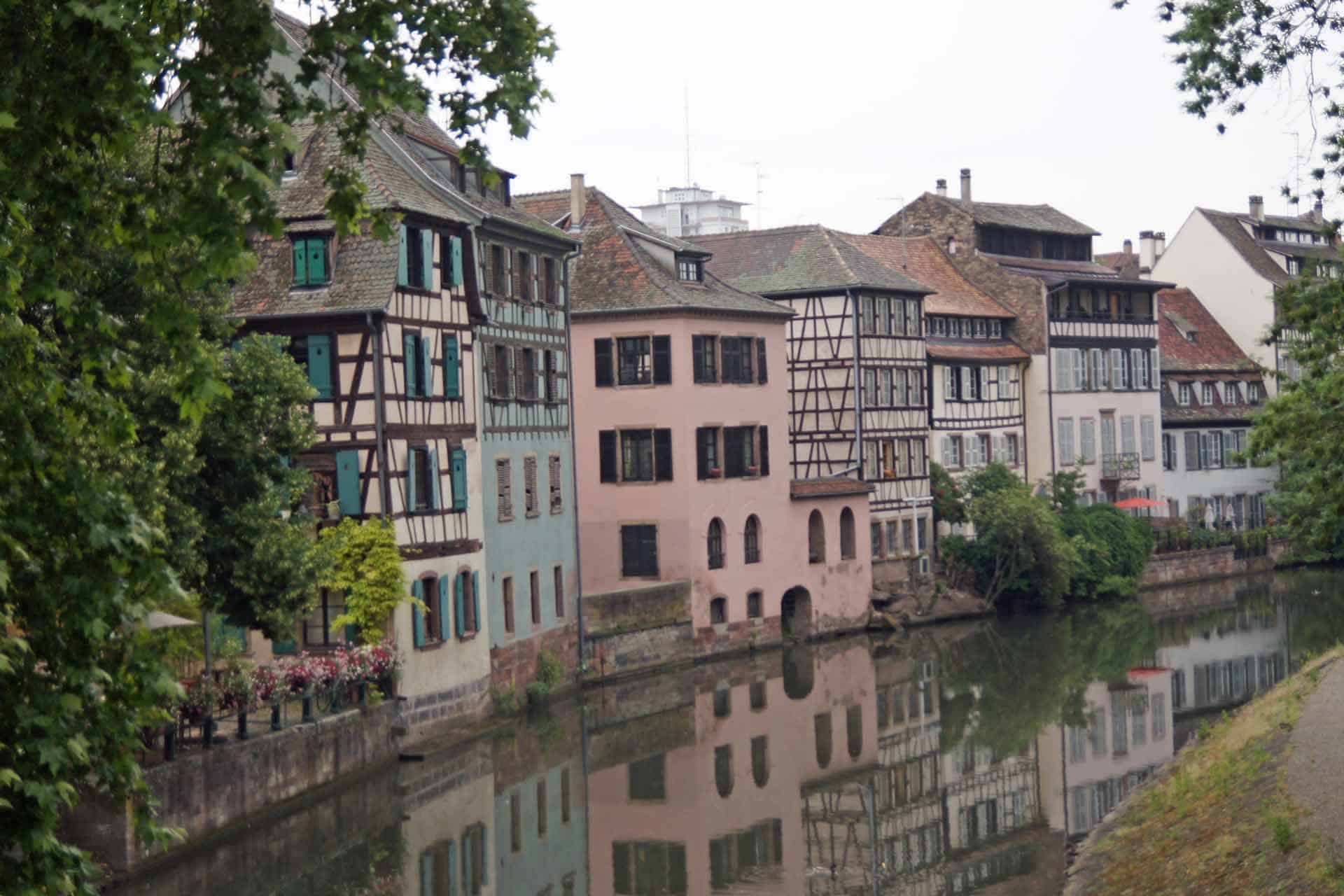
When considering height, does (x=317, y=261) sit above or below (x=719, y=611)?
above

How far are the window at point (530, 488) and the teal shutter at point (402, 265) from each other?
7.12 metres

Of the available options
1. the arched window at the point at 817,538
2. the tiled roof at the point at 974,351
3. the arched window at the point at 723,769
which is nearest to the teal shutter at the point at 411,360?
the arched window at the point at 723,769

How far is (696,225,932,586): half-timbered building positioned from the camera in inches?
2219

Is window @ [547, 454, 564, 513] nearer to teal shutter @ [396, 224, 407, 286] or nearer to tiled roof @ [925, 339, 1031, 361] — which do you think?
teal shutter @ [396, 224, 407, 286]

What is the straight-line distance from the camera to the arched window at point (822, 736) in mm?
35438

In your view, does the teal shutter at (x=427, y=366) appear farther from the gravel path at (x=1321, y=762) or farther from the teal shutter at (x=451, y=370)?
the gravel path at (x=1321, y=762)

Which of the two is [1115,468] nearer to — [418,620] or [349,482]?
[418,620]

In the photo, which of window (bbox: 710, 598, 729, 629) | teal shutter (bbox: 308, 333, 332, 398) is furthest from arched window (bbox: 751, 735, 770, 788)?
window (bbox: 710, 598, 729, 629)

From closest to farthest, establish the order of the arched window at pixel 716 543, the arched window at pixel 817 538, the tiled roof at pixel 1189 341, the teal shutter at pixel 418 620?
the teal shutter at pixel 418 620 < the arched window at pixel 716 543 < the arched window at pixel 817 538 < the tiled roof at pixel 1189 341

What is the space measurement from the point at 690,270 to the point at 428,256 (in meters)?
14.8

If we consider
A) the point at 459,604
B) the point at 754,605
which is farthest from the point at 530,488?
the point at 754,605

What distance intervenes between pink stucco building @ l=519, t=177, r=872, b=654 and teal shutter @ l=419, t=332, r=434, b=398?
11.7 m

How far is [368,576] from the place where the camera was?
32.7m

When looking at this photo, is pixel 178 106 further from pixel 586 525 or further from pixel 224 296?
pixel 586 525
